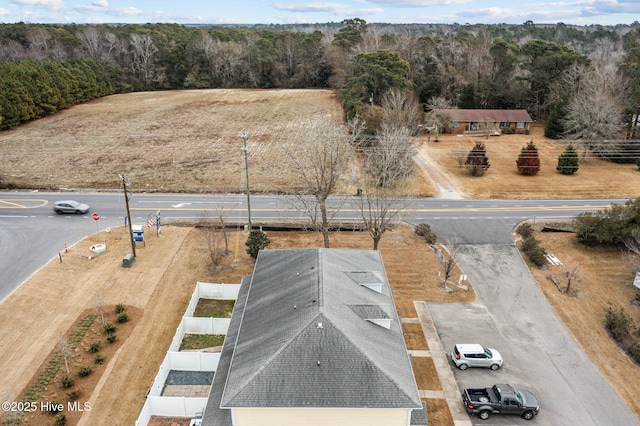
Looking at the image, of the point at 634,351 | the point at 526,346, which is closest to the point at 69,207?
the point at 526,346

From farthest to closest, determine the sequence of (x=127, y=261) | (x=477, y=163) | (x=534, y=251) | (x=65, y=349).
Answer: (x=477, y=163), (x=534, y=251), (x=127, y=261), (x=65, y=349)

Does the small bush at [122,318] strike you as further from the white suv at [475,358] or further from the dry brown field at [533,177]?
the dry brown field at [533,177]

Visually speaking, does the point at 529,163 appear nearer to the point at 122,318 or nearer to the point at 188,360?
the point at 188,360

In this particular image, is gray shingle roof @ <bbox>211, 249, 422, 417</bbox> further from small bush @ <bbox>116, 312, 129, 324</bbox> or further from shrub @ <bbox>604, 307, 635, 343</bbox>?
shrub @ <bbox>604, 307, 635, 343</bbox>

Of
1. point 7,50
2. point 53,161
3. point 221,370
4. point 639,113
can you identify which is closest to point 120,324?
point 221,370

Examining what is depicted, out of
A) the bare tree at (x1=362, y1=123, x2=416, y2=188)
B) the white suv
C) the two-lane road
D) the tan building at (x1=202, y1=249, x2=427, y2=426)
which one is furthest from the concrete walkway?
the two-lane road
